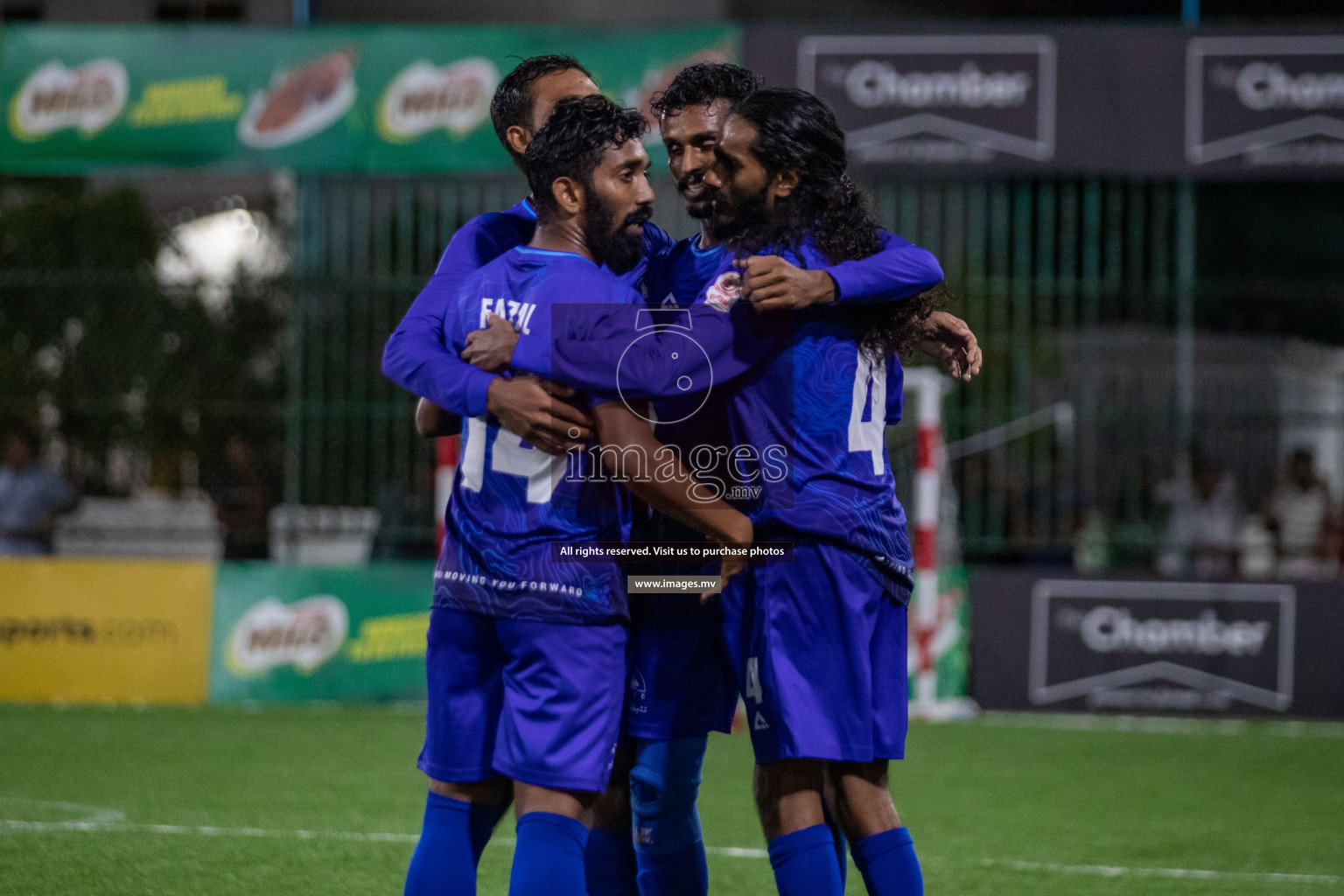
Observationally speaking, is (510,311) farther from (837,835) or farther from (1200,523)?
(1200,523)

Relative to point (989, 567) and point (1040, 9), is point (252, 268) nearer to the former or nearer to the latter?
point (989, 567)

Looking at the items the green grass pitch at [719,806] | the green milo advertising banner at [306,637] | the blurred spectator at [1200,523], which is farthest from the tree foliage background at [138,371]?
the blurred spectator at [1200,523]

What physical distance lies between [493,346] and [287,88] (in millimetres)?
7563

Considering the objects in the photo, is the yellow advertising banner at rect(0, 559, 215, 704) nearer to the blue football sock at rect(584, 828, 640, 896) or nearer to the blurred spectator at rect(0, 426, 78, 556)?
the blurred spectator at rect(0, 426, 78, 556)

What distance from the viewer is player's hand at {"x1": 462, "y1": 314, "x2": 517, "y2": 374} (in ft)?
10.7

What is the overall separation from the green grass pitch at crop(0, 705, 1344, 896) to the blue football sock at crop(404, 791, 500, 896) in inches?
55.3

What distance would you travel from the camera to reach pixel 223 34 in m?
10.3

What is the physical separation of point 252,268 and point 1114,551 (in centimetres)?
595

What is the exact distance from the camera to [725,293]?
129 inches

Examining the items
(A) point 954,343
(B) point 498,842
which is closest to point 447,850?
(A) point 954,343

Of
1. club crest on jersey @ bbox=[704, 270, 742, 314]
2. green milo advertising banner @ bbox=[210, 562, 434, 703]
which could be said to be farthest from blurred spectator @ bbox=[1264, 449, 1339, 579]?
club crest on jersey @ bbox=[704, 270, 742, 314]

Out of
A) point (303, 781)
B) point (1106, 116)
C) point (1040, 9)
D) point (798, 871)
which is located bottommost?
point (303, 781)

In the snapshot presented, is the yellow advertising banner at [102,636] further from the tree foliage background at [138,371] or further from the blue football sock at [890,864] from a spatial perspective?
the blue football sock at [890,864]

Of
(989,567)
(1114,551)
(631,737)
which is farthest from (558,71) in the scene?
(1114,551)
